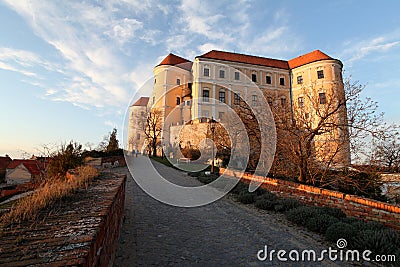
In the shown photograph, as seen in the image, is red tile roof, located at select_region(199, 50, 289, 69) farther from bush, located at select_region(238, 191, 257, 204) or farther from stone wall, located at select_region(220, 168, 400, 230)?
stone wall, located at select_region(220, 168, 400, 230)

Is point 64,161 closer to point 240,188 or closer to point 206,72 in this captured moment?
point 240,188

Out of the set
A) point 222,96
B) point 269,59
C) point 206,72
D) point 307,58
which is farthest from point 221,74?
point 307,58

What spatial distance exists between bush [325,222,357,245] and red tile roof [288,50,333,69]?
3611 cm

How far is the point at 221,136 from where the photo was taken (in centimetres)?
1427

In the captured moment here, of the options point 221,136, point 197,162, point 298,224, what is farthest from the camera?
point 197,162

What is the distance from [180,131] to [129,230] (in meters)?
24.2

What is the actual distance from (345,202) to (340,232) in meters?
1.65

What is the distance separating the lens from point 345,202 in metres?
5.71

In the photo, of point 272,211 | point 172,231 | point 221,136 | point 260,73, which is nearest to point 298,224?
point 272,211

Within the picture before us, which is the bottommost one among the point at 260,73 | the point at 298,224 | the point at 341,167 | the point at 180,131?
the point at 298,224

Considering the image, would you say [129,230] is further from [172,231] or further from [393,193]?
[393,193]

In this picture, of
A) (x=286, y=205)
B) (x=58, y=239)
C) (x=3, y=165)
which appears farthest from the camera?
(x=3, y=165)

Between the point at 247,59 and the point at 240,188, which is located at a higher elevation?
the point at 247,59

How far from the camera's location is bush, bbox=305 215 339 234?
487 centimetres
